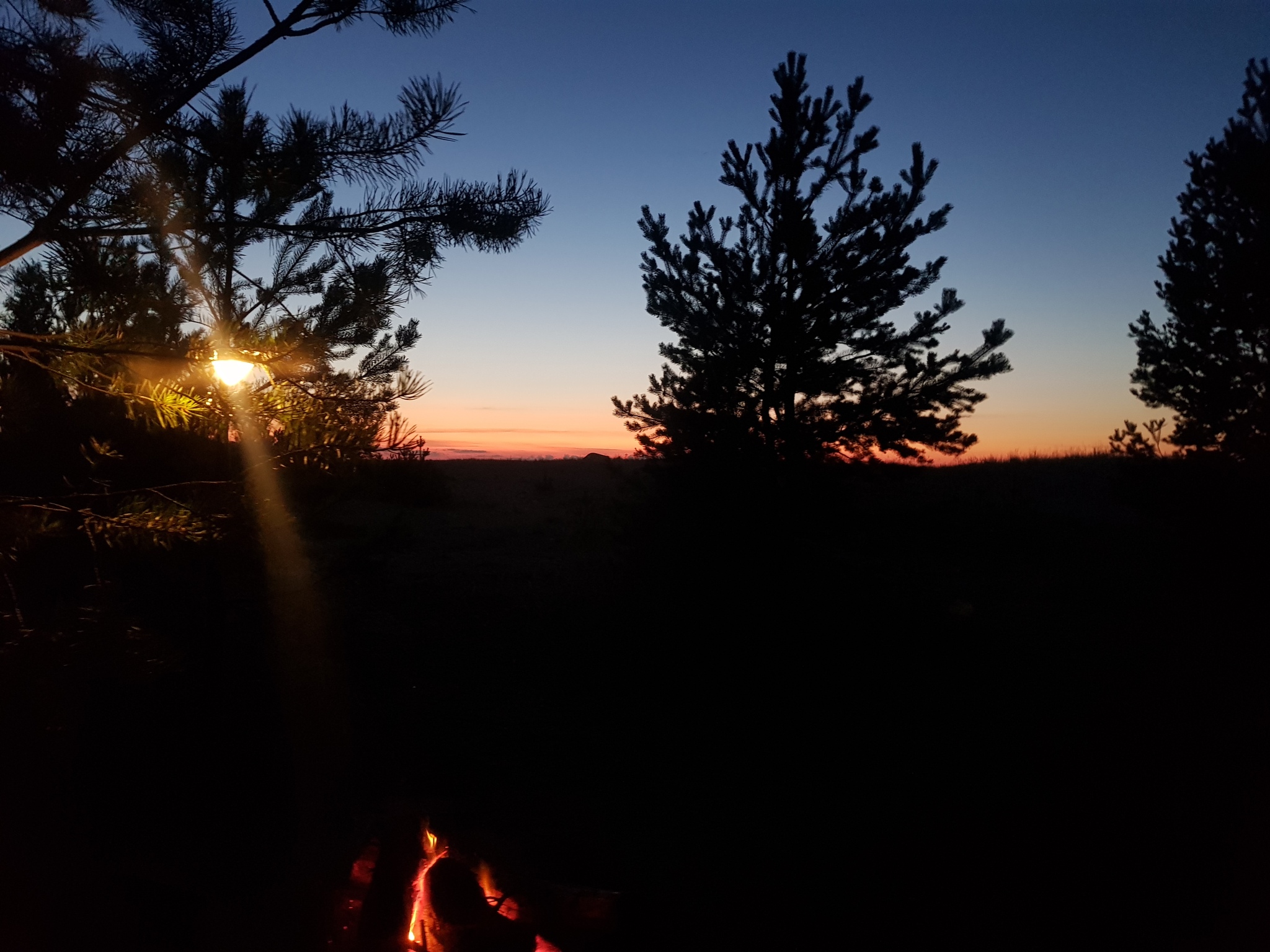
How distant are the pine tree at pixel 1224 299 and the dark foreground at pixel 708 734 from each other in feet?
4.95

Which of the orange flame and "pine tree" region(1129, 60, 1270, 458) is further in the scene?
"pine tree" region(1129, 60, 1270, 458)

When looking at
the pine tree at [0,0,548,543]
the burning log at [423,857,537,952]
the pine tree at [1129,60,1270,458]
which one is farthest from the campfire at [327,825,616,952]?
the pine tree at [1129,60,1270,458]

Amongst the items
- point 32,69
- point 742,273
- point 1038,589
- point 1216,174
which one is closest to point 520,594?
point 742,273

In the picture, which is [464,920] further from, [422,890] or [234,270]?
[234,270]

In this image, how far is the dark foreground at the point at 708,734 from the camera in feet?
13.1

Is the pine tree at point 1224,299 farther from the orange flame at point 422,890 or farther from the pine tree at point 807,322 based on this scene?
the orange flame at point 422,890

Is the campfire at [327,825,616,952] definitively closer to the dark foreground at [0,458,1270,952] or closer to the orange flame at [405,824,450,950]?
the orange flame at [405,824,450,950]

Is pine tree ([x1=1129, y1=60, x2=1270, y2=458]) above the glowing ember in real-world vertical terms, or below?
above

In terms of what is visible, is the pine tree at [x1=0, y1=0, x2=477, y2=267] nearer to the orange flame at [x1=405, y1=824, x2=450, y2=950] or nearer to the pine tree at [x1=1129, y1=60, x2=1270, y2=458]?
the orange flame at [x1=405, y1=824, x2=450, y2=950]

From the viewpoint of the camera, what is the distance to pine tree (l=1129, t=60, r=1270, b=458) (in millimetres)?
10914

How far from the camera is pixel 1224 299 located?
1128cm

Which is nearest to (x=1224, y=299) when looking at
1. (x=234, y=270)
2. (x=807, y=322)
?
(x=807, y=322)

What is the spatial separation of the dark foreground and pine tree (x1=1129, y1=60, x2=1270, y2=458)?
1508 millimetres

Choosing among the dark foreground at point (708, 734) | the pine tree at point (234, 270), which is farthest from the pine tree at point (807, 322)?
the pine tree at point (234, 270)
